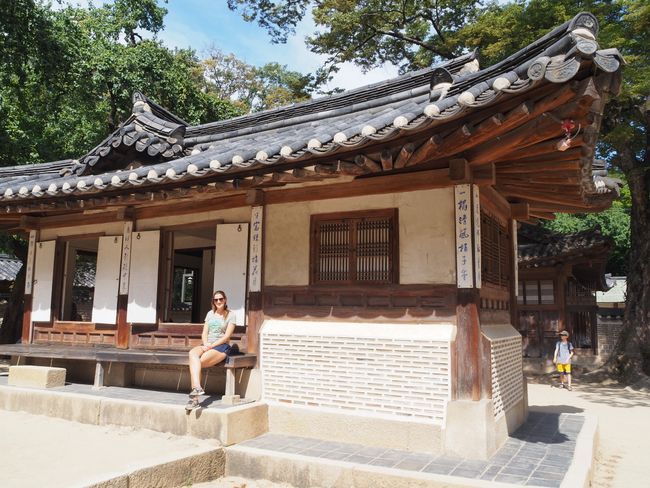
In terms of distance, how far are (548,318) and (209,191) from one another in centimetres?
1550

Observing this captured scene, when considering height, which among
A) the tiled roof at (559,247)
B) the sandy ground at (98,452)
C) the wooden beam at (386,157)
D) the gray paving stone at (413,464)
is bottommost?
the sandy ground at (98,452)

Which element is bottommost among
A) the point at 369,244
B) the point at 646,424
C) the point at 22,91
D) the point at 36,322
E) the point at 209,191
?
the point at 646,424

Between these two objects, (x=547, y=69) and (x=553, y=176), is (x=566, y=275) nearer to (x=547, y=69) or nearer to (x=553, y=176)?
(x=553, y=176)

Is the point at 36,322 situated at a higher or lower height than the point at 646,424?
higher

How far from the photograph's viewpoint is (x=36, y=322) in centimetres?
1010

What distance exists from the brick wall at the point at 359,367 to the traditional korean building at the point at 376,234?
19mm

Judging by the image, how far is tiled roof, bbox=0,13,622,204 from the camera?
4125 mm

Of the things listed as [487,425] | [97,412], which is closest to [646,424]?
[487,425]

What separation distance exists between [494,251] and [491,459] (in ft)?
9.98

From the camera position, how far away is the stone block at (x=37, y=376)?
8.52m

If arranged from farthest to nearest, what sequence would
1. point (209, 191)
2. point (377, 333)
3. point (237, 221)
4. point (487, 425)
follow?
point (237, 221)
point (209, 191)
point (377, 333)
point (487, 425)

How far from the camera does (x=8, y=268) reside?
27375 mm

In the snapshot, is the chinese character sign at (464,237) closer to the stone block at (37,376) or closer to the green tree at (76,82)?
the stone block at (37,376)

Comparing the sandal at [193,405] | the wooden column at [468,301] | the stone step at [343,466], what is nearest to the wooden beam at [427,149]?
the wooden column at [468,301]
